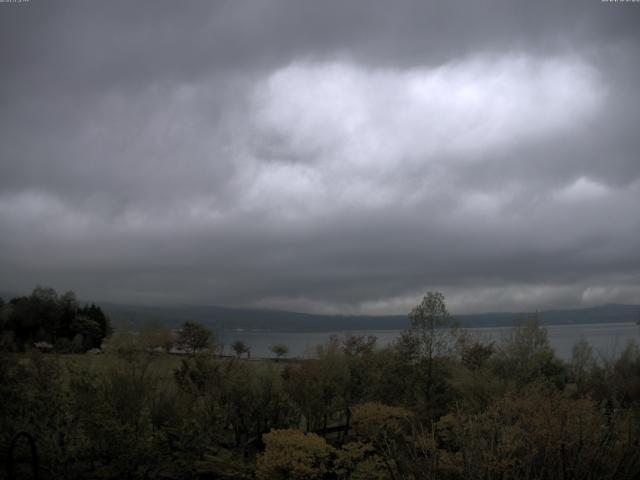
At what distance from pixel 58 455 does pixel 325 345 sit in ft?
60.8

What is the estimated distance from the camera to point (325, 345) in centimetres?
3027

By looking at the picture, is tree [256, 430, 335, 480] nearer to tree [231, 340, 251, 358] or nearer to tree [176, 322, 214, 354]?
tree [231, 340, 251, 358]

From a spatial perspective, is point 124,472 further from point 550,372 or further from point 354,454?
point 550,372

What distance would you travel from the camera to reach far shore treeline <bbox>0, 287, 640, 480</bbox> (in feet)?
32.2

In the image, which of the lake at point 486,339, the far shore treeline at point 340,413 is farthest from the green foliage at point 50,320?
the far shore treeline at point 340,413

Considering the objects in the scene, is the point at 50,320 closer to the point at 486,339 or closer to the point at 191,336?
the point at 191,336

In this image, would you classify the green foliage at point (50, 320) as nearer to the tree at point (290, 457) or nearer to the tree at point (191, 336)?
the tree at point (191, 336)

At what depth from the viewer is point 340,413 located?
27156 millimetres

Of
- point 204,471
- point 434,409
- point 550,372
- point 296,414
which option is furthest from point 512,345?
point 204,471

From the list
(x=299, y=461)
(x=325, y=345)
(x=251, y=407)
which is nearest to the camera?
(x=299, y=461)

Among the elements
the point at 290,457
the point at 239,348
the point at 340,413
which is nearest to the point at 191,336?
the point at 239,348

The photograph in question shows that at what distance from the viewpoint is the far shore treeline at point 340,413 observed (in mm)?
9828

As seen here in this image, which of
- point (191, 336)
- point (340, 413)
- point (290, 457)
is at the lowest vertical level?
point (340, 413)

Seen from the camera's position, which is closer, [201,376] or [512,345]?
[201,376]
